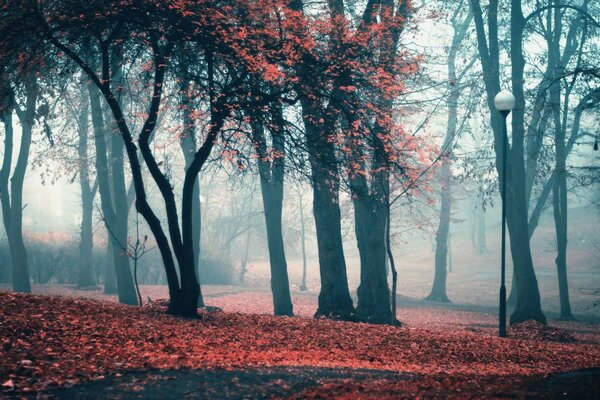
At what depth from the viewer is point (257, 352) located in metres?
9.07

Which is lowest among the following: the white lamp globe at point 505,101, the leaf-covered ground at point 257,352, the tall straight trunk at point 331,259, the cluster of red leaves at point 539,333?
the cluster of red leaves at point 539,333

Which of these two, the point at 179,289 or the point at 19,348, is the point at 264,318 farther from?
the point at 19,348

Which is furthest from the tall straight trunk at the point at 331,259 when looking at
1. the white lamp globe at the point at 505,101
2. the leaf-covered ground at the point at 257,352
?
the white lamp globe at the point at 505,101

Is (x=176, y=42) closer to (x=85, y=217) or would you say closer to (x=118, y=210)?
(x=118, y=210)

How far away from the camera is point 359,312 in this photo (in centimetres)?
1714

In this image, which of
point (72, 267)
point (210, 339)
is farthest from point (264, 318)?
point (72, 267)

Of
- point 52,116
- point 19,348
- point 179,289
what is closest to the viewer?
point 19,348

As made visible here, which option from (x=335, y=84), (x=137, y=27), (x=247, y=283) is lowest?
(x=247, y=283)

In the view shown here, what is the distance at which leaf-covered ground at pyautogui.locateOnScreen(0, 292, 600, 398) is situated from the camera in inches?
265

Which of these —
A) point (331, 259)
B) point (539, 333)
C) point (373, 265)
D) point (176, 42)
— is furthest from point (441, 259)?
point (176, 42)

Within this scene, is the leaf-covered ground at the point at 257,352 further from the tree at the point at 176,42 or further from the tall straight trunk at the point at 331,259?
the tall straight trunk at the point at 331,259

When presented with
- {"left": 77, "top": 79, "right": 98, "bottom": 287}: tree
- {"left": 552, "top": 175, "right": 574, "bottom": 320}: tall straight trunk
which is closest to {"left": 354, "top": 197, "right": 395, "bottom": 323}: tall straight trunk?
{"left": 552, "top": 175, "right": 574, "bottom": 320}: tall straight trunk

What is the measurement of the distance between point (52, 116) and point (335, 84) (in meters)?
12.5

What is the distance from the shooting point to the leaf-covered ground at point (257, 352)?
672 cm
